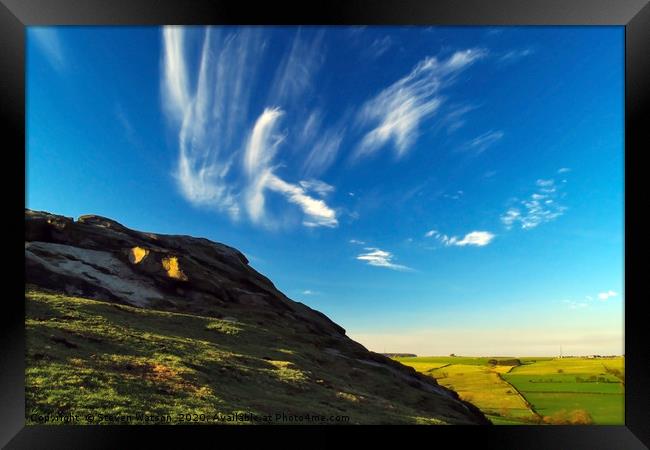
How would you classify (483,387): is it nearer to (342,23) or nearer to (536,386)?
(536,386)

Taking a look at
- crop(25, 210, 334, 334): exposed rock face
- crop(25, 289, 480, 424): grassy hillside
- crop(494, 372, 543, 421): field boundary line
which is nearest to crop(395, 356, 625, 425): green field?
crop(494, 372, 543, 421): field boundary line

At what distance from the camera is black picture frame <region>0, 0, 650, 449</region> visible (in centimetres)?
603

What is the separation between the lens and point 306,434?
6.46 metres

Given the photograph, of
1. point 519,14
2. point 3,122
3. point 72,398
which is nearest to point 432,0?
point 519,14

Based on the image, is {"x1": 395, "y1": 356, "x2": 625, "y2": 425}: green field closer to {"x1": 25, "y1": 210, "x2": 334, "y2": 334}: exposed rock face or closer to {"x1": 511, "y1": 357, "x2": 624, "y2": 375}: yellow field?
{"x1": 511, "y1": 357, "x2": 624, "y2": 375}: yellow field

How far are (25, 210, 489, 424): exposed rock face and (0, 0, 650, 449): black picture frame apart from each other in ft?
26.7

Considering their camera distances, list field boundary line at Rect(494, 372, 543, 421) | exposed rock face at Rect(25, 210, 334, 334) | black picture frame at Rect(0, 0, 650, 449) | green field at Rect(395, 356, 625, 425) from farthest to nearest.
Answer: exposed rock face at Rect(25, 210, 334, 334) → field boundary line at Rect(494, 372, 543, 421) → green field at Rect(395, 356, 625, 425) → black picture frame at Rect(0, 0, 650, 449)

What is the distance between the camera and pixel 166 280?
743 inches

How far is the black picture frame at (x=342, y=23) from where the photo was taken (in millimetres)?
6031

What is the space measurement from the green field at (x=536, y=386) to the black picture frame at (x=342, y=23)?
1251 mm

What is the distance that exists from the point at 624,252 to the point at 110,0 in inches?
418

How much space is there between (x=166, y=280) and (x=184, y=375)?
1093cm

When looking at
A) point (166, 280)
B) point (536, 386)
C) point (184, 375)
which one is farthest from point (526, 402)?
point (166, 280)

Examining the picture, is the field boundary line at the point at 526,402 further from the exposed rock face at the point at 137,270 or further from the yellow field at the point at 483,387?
the exposed rock face at the point at 137,270
